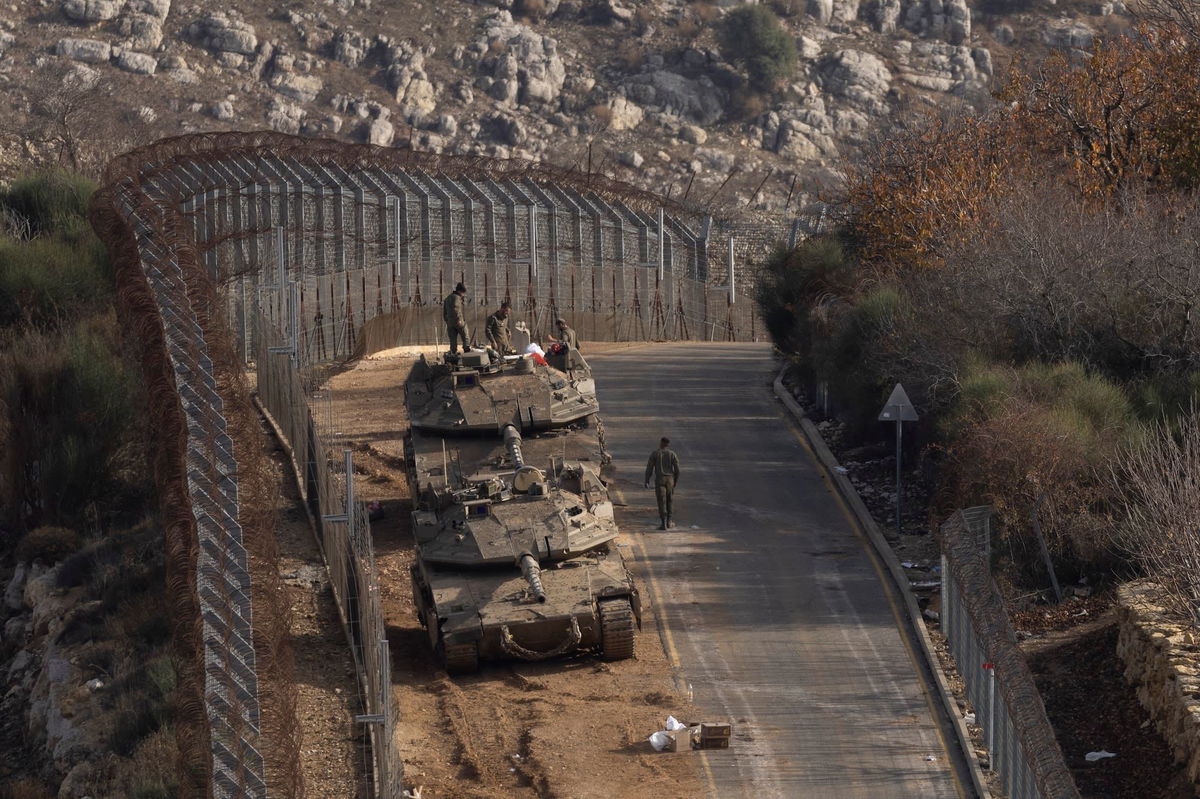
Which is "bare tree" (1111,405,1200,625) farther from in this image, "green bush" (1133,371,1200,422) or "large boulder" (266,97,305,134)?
"large boulder" (266,97,305,134)

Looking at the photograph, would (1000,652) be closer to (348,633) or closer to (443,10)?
(348,633)

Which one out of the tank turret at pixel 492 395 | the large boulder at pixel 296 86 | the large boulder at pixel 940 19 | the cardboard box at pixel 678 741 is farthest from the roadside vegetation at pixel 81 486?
the large boulder at pixel 940 19

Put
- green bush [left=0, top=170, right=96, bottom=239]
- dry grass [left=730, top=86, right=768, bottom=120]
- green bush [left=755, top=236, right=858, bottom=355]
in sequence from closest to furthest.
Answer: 1. green bush [left=755, top=236, right=858, bottom=355]
2. green bush [left=0, top=170, right=96, bottom=239]
3. dry grass [left=730, top=86, right=768, bottom=120]

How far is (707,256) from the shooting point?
50.2 m

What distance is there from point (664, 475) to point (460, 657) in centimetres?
712

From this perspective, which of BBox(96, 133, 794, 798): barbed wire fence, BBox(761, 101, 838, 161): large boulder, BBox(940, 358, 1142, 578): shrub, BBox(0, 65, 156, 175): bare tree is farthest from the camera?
BBox(761, 101, 838, 161): large boulder

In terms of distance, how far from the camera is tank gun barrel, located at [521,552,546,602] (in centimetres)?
2116

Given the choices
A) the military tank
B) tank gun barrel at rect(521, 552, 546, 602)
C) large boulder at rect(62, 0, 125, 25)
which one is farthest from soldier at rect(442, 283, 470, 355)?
large boulder at rect(62, 0, 125, 25)

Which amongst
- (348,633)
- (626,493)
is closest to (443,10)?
(626,493)

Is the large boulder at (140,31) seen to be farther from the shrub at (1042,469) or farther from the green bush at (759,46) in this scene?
the shrub at (1042,469)

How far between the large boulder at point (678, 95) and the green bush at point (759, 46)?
230 cm

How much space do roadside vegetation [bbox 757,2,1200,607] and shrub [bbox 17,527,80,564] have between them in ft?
47.5

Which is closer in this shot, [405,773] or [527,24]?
[405,773]

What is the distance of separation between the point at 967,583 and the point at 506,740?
5.87 metres
